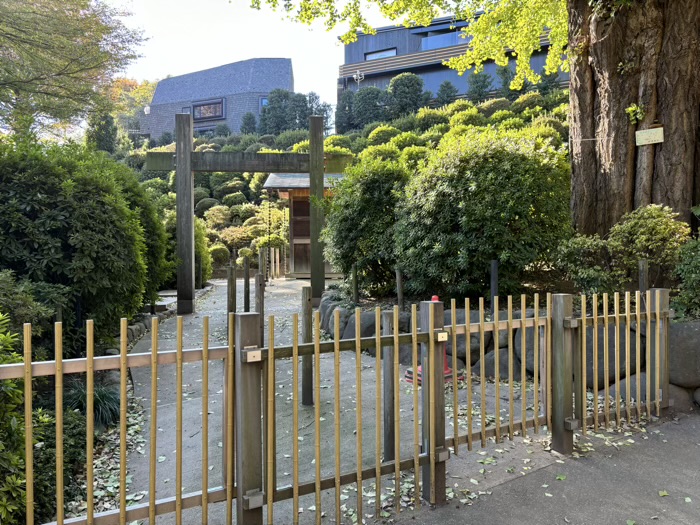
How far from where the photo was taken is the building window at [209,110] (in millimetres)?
52475

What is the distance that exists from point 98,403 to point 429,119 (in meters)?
27.7

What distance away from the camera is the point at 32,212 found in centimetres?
527

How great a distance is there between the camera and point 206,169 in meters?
10.1

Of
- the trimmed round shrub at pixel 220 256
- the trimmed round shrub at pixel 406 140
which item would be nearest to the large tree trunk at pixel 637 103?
the trimmed round shrub at pixel 220 256

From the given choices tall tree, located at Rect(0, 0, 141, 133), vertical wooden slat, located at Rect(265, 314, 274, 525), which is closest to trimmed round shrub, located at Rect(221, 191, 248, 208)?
tall tree, located at Rect(0, 0, 141, 133)

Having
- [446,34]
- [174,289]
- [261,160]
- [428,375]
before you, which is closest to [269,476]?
[428,375]

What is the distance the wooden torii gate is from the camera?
384 inches

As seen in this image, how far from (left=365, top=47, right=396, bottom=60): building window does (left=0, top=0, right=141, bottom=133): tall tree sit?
36803mm

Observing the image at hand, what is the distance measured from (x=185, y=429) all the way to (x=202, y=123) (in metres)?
53.2

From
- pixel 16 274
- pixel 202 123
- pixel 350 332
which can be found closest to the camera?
pixel 16 274

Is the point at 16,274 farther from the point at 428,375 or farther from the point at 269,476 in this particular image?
the point at 428,375

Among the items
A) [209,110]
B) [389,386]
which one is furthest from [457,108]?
Answer: [209,110]

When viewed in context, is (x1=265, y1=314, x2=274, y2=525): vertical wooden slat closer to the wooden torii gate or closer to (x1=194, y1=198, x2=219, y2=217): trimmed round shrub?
the wooden torii gate

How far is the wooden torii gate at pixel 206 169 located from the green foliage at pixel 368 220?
1594 millimetres
